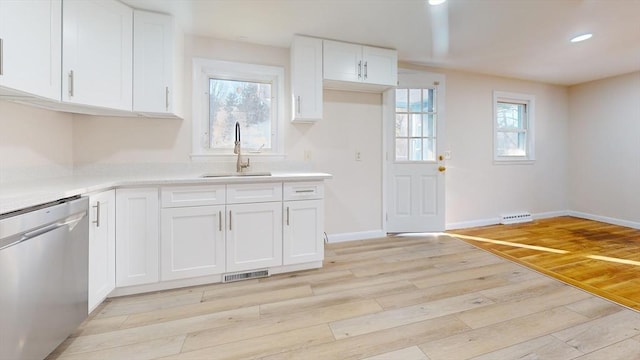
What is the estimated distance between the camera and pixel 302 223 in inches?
98.8

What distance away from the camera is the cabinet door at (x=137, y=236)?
2.02 meters

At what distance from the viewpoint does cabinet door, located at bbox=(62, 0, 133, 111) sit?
1792mm

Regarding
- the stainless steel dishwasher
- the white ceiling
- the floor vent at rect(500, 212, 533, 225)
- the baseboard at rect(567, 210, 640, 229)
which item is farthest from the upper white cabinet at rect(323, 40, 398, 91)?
the baseboard at rect(567, 210, 640, 229)

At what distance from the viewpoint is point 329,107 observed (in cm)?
333

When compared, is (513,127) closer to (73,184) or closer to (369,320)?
(369,320)

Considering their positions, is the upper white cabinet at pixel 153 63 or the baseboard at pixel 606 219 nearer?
the upper white cabinet at pixel 153 63

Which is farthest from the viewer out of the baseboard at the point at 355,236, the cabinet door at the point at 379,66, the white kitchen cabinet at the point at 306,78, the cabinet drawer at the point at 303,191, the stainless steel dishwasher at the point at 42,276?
the baseboard at the point at 355,236

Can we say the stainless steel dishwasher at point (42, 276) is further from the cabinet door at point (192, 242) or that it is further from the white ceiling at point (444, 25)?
the white ceiling at point (444, 25)

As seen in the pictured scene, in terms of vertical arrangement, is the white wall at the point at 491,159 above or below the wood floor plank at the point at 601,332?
above

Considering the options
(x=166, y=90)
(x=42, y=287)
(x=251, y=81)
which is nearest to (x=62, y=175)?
(x=166, y=90)

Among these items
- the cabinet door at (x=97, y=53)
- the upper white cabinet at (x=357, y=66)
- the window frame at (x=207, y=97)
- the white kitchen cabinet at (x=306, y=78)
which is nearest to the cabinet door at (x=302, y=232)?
the window frame at (x=207, y=97)

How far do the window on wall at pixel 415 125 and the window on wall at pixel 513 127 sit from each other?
4.24 feet

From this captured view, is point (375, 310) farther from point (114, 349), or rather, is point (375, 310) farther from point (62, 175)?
point (62, 175)

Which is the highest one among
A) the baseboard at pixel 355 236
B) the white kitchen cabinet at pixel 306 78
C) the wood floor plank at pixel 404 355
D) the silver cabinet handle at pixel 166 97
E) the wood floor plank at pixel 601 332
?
the white kitchen cabinet at pixel 306 78
